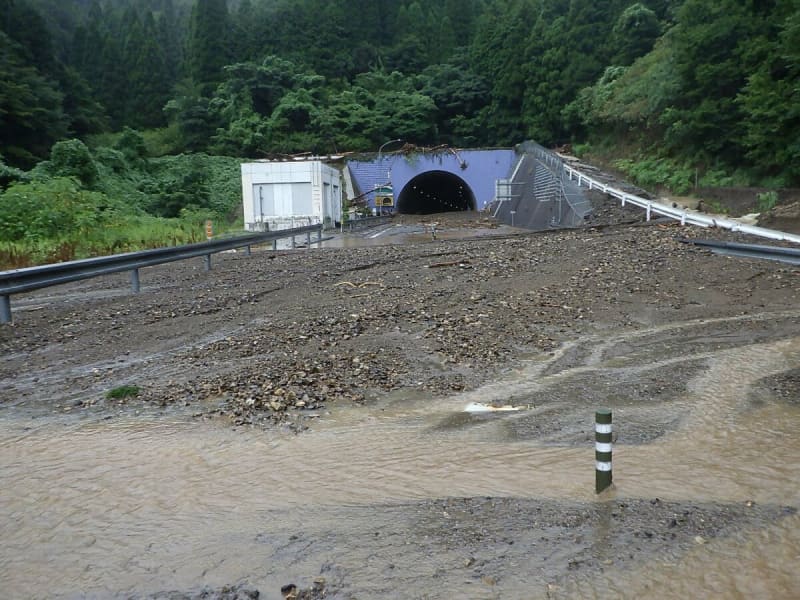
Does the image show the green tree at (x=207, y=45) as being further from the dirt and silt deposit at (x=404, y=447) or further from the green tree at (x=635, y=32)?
the dirt and silt deposit at (x=404, y=447)

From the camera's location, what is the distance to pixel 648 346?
831cm

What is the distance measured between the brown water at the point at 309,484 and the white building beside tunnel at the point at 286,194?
30.8 meters

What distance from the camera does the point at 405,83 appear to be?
74062 millimetres

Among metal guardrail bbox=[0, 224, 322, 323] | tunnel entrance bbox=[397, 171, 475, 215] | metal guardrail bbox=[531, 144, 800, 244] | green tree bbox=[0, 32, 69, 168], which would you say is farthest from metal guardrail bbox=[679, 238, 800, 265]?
green tree bbox=[0, 32, 69, 168]

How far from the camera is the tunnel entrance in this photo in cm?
5628

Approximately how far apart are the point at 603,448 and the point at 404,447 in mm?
1725

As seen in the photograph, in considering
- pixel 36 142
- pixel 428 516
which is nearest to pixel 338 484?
pixel 428 516

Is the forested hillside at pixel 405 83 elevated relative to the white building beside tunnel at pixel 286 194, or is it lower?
elevated

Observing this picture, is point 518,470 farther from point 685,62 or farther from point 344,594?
point 685,62

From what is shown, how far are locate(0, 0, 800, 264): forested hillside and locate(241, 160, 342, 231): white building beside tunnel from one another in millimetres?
8814

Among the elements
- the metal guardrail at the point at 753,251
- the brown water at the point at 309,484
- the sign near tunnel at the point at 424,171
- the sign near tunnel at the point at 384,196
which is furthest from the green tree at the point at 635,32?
the brown water at the point at 309,484

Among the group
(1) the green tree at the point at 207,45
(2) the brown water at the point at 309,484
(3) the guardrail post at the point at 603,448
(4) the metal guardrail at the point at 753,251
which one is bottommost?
(2) the brown water at the point at 309,484

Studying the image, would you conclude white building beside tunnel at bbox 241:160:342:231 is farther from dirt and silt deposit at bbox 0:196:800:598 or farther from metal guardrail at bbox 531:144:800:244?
dirt and silt deposit at bbox 0:196:800:598

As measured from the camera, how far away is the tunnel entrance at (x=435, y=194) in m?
56.3
